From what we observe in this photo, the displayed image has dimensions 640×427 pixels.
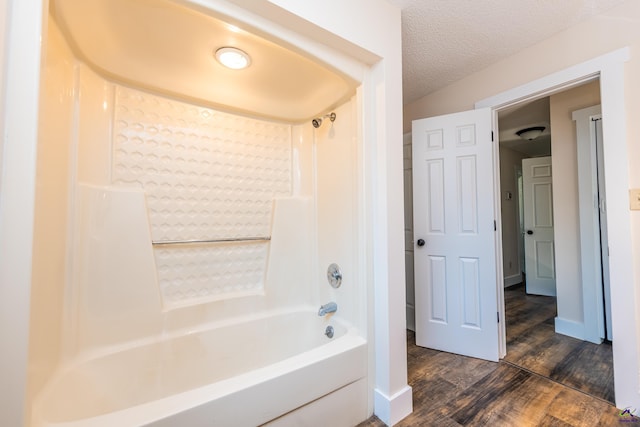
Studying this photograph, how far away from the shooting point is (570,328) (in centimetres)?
238

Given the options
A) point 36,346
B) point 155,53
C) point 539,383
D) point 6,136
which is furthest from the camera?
point 539,383

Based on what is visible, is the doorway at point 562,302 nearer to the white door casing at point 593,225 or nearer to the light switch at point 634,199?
the white door casing at point 593,225

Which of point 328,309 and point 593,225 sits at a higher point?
point 593,225

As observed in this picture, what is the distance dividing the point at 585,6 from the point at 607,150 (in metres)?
0.88

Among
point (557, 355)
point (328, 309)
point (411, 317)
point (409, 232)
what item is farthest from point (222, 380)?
point (557, 355)

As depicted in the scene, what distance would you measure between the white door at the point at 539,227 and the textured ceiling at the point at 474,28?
244 centimetres

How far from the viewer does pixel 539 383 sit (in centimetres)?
169

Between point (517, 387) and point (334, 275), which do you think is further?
point (334, 275)

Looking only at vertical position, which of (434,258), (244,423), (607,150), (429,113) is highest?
(429,113)

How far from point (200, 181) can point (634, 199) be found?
2.58m

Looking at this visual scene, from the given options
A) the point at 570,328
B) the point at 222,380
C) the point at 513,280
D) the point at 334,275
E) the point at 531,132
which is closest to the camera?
the point at 222,380

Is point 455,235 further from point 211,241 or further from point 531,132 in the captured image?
point 531,132

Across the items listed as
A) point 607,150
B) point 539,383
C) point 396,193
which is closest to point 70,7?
point 396,193

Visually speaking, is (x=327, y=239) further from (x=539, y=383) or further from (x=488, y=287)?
(x=539, y=383)
